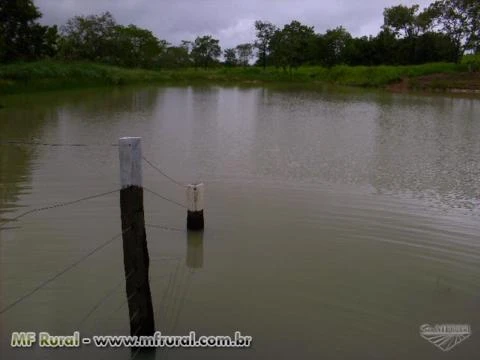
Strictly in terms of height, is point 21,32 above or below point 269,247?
above

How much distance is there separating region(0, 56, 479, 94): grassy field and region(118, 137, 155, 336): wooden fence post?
29.5m

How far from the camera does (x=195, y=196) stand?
787cm

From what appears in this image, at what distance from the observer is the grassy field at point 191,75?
111 ft

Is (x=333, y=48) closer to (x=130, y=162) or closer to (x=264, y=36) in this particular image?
(x=264, y=36)

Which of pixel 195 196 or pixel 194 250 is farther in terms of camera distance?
pixel 195 196

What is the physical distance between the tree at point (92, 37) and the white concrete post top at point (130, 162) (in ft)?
173

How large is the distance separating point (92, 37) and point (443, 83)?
37125 millimetres

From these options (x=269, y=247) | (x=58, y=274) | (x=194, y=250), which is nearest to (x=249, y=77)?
(x=269, y=247)

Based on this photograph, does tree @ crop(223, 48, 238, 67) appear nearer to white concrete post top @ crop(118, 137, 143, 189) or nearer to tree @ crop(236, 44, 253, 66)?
tree @ crop(236, 44, 253, 66)

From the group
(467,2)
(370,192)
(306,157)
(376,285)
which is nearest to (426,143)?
(306,157)

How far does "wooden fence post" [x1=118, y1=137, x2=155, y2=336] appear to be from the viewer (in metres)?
4.53

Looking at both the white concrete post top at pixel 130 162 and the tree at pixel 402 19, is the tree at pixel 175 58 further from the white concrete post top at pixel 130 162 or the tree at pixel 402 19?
the white concrete post top at pixel 130 162

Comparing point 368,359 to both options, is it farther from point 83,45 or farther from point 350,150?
point 83,45

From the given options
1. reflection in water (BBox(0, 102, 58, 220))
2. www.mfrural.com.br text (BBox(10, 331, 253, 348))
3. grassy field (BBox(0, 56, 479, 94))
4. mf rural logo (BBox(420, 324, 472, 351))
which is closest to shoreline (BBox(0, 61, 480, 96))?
grassy field (BBox(0, 56, 479, 94))
